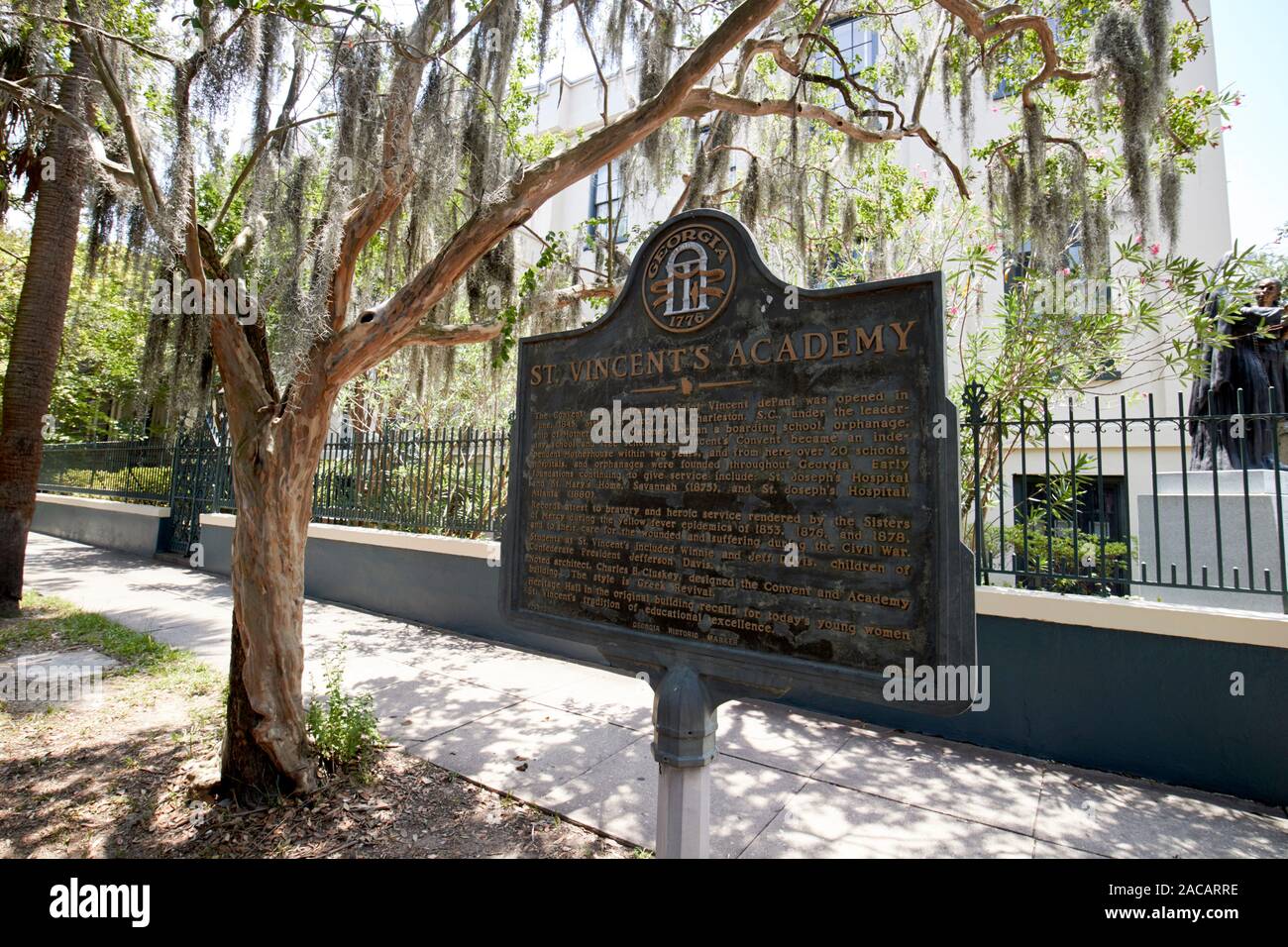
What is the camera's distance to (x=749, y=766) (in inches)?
172

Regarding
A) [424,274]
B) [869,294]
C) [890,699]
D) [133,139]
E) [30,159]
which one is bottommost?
[890,699]

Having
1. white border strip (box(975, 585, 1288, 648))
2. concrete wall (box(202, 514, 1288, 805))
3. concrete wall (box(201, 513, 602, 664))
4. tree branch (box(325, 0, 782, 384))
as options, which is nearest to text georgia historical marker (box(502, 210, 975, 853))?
tree branch (box(325, 0, 782, 384))

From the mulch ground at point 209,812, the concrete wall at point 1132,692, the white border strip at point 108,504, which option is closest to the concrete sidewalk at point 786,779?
the concrete wall at point 1132,692

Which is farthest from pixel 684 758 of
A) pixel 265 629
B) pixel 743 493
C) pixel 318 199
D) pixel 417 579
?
pixel 417 579

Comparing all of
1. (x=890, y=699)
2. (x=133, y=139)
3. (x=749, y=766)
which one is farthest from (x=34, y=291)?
(x=890, y=699)

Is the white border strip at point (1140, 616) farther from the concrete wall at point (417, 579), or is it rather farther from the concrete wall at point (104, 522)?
the concrete wall at point (104, 522)

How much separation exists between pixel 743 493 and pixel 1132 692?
145 inches

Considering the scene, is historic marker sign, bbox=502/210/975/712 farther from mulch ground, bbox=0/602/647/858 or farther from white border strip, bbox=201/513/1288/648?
white border strip, bbox=201/513/1288/648

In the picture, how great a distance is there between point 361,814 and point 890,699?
308cm

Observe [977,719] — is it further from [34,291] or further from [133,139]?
[34,291]

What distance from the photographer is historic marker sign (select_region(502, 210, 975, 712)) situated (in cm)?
202

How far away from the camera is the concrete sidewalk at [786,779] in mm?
3445

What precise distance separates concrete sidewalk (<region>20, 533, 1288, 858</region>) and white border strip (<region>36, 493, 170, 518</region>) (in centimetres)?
842

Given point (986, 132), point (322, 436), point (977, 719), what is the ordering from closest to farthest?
point (322, 436) → point (977, 719) → point (986, 132)
